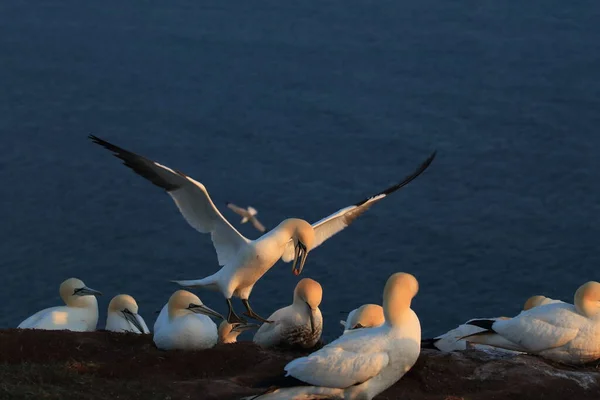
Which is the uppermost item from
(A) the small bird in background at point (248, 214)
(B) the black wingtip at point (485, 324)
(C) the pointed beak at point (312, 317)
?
(A) the small bird in background at point (248, 214)

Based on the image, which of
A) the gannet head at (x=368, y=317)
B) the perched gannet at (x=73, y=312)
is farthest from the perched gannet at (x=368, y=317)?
the perched gannet at (x=73, y=312)

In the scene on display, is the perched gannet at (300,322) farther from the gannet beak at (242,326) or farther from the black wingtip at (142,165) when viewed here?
the black wingtip at (142,165)

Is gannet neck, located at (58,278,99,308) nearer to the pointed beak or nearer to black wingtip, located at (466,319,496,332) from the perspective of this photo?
the pointed beak

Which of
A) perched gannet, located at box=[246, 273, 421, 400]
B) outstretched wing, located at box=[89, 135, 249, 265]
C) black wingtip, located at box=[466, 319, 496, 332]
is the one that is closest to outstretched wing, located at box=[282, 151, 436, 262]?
outstretched wing, located at box=[89, 135, 249, 265]

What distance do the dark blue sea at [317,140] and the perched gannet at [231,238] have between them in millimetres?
2626

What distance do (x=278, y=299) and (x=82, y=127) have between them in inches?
216

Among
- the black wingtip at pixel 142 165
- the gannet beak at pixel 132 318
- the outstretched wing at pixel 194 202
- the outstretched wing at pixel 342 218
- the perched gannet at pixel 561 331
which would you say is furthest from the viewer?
the outstretched wing at pixel 342 218

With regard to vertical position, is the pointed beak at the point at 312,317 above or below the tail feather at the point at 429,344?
above

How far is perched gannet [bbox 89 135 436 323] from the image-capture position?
12.9 meters

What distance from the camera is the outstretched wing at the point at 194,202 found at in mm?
12789

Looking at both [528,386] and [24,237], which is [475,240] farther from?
[528,386]

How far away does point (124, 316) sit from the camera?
45.2 feet

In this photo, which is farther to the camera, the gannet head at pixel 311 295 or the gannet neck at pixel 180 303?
the gannet head at pixel 311 295

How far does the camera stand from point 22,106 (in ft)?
70.4
